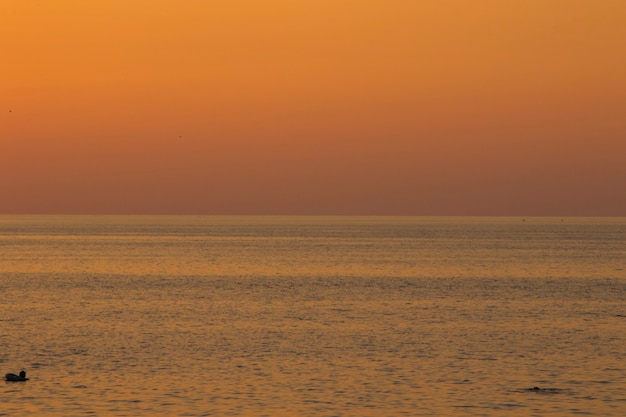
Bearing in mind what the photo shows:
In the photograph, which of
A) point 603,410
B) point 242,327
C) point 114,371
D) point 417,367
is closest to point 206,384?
point 114,371

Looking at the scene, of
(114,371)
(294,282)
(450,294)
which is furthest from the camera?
(294,282)

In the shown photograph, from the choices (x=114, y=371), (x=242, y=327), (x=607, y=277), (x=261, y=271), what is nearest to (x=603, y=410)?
(x=114, y=371)

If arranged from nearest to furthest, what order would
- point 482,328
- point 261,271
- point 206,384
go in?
point 206,384
point 482,328
point 261,271

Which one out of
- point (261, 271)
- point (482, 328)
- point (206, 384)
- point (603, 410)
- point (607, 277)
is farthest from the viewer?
point (261, 271)

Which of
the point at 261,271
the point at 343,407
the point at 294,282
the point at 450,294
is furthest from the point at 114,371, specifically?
the point at 261,271

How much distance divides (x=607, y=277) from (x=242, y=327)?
69464mm

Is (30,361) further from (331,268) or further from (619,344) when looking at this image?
(331,268)

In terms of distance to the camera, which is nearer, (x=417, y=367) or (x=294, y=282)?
(x=417, y=367)

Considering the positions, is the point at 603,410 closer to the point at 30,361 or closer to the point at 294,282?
the point at 30,361

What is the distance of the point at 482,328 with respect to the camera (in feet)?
219

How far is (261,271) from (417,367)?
84.5m

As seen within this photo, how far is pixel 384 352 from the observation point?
180ft

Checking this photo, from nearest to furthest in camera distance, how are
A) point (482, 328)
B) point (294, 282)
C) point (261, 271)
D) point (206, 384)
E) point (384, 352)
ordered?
point (206, 384), point (384, 352), point (482, 328), point (294, 282), point (261, 271)

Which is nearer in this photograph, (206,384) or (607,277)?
(206,384)
